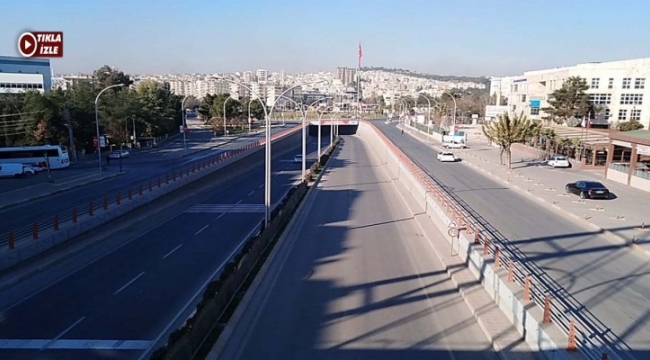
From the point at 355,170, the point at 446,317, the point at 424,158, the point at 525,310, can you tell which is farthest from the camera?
the point at 424,158

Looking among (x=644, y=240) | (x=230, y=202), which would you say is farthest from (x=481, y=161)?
(x=644, y=240)

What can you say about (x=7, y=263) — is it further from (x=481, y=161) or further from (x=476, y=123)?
(x=476, y=123)

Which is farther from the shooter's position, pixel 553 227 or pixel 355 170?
pixel 355 170

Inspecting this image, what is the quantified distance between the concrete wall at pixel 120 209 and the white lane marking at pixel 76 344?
5.88 meters

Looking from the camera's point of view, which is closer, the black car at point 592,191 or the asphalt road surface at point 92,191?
the asphalt road surface at point 92,191

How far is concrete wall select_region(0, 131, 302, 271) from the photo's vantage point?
19.3m

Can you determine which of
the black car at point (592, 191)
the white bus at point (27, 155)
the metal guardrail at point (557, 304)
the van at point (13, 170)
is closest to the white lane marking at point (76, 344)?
the metal guardrail at point (557, 304)

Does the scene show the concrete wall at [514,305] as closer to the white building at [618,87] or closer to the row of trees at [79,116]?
the row of trees at [79,116]

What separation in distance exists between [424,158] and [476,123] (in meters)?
70.4

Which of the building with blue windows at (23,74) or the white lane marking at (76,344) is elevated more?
the building with blue windows at (23,74)

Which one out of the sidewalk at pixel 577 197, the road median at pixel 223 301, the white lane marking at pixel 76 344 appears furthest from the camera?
the sidewalk at pixel 577 197

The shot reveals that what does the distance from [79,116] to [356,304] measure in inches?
2160

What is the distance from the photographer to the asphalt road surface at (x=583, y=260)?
14203 millimetres

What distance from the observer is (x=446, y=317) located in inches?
582
